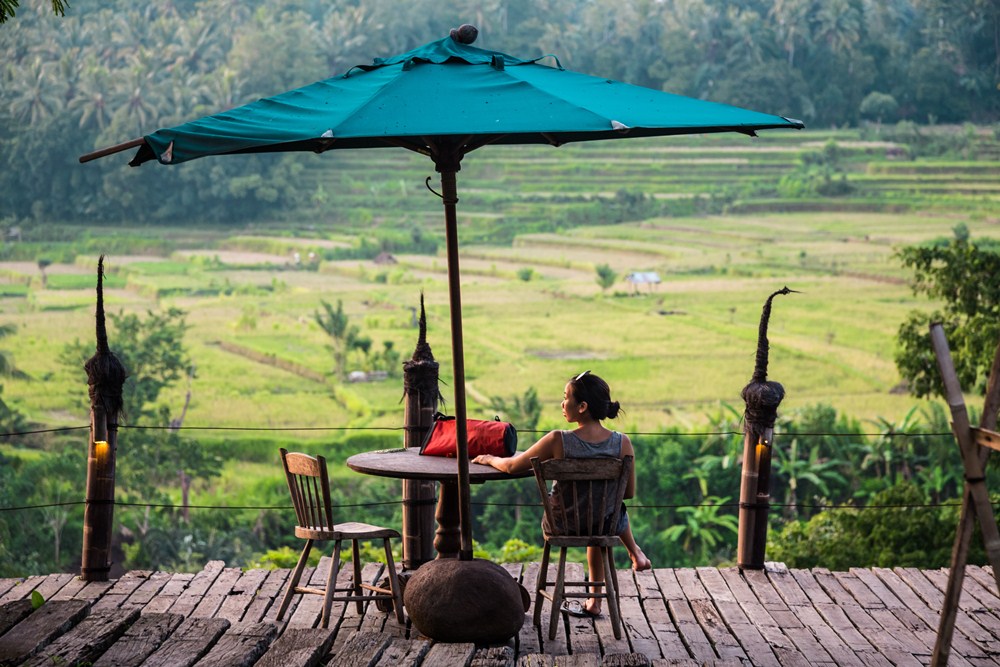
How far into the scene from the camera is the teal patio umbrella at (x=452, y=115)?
11.9 feet

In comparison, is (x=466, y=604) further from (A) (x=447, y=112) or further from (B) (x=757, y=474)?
(B) (x=757, y=474)

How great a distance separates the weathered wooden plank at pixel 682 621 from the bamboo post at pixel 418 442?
0.99m

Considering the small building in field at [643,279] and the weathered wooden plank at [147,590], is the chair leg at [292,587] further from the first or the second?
the small building in field at [643,279]

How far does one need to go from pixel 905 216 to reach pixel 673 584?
2783 cm

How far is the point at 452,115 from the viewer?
373cm

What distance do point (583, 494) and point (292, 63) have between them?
3184cm

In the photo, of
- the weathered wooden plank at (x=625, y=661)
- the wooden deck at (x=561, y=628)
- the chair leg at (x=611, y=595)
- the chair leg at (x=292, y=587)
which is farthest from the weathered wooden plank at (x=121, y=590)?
the weathered wooden plank at (x=625, y=661)

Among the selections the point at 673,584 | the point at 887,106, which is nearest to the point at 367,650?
the point at 673,584

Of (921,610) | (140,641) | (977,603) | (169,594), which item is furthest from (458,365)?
(977,603)

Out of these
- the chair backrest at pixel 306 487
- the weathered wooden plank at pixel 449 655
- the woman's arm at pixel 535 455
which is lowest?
the weathered wooden plank at pixel 449 655

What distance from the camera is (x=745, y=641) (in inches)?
177

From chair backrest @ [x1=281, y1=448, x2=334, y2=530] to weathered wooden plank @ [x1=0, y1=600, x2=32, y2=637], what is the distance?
3.13ft

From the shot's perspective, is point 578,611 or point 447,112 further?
point 578,611

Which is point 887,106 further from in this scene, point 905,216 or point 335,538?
point 335,538
